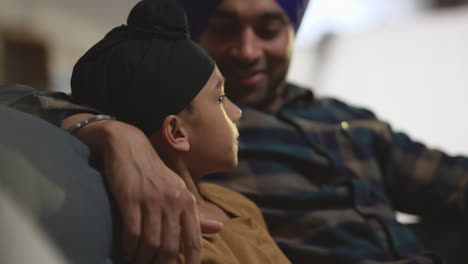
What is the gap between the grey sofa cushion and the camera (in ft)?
1.27

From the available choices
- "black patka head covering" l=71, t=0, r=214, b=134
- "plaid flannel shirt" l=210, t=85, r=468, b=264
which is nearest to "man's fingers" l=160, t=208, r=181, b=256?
"black patka head covering" l=71, t=0, r=214, b=134

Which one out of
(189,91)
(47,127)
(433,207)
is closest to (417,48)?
(433,207)

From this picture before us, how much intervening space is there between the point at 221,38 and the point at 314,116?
0.87 ft

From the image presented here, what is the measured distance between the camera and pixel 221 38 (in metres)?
0.92

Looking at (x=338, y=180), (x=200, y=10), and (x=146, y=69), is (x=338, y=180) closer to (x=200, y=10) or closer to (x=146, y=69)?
(x=200, y=10)

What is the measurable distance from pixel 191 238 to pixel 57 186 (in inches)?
4.9

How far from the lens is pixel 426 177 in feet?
3.66

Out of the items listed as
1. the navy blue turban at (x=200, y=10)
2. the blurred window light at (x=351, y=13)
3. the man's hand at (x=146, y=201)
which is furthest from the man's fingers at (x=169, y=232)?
the blurred window light at (x=351, y=13)

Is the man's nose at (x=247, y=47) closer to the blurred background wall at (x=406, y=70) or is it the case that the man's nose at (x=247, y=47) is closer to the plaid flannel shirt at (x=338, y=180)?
the plaid flannel shirt at (x=338, y=180)

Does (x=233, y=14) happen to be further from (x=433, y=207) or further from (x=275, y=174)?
(x=433, y=207)

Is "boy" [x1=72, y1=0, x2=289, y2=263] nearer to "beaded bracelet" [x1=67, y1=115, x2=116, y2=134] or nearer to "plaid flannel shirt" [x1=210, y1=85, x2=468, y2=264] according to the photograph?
"beaded bracelet" [x1=67, y1=115, x2=116, y2=134]

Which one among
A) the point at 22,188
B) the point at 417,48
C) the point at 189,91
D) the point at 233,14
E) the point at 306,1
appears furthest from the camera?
the point at 417,48

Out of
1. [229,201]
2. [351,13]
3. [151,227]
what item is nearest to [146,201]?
[151,227]

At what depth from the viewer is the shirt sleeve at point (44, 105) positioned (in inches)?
20.8
